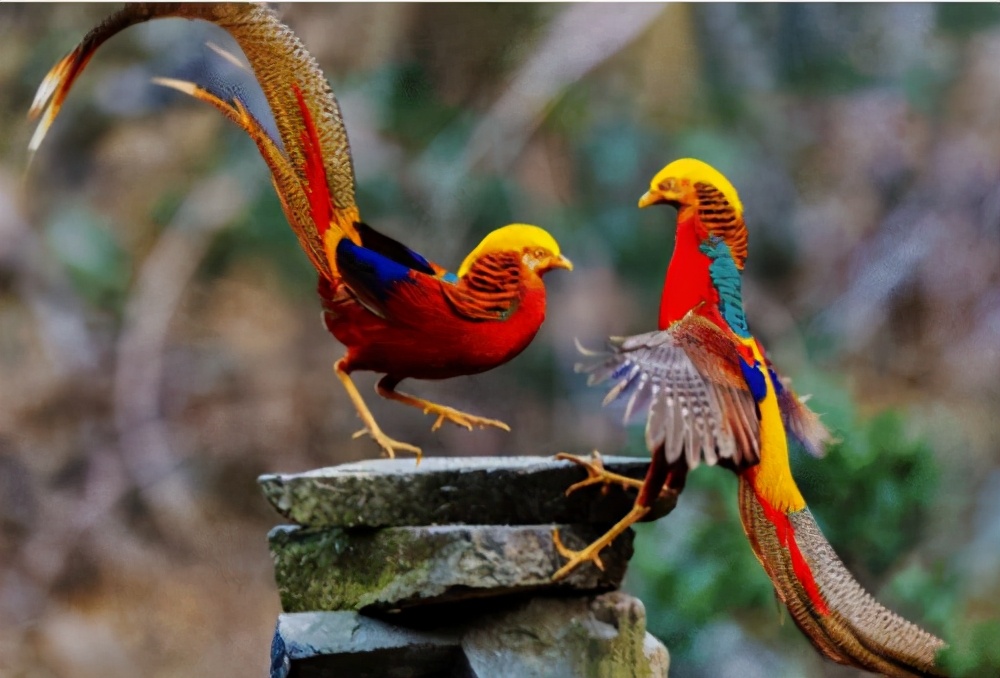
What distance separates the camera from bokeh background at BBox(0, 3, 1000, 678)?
261 centimetres

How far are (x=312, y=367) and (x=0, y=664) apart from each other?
111 cm

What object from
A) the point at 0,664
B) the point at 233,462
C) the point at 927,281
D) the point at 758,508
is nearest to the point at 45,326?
the point at 233,462

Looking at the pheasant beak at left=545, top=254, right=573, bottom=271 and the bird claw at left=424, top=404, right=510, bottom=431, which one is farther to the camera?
the bird claw at left=424, top=404, right=510, bottom=431

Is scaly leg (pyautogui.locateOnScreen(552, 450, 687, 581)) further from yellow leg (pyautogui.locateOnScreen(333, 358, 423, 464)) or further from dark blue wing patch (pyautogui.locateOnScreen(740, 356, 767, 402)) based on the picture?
yellow leg (pyautogui.locateOnScreen(333, 358, 423, 464))

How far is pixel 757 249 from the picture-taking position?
2660mm

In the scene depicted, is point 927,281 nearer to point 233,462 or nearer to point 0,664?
point 233,462

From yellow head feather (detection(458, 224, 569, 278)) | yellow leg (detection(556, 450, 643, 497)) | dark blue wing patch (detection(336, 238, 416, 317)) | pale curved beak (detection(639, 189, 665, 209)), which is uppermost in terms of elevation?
pale curved beak (detection(639, 189, 665, 209))

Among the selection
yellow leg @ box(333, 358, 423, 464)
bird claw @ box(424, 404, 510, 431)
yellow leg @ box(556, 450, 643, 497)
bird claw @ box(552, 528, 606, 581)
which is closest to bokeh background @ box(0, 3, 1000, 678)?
bird claw @ box(424, 404, 510, 431)

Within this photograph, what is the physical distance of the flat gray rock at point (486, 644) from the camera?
7.17ft

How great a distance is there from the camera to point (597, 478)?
2.28 meters

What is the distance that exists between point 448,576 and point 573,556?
0.28 m

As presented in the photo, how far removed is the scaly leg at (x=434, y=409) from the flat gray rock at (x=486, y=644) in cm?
47

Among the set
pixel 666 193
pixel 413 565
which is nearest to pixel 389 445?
pixel 413 565

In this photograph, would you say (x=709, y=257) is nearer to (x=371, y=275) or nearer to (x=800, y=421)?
(x=800, y=421)
